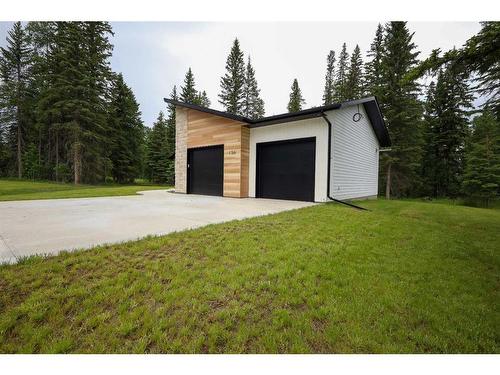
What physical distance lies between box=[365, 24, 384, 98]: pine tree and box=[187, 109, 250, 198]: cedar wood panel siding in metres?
13.2

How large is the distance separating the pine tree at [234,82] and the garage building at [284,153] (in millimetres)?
15780

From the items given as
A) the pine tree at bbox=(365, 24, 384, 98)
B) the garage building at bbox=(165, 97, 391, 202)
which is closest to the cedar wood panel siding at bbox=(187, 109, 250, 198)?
the garage building at bbox=(165, 97, 391, 202)

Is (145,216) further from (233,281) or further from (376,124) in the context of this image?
(376,124)

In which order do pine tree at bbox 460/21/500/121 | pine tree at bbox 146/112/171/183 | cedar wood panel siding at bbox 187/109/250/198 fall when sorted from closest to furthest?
pine tree at bbox 460/21/500/121
cedar wood panel siding at bbox 187/109/250/198
pine tree at bbox 146/112/171/183

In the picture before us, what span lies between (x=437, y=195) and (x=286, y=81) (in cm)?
2083

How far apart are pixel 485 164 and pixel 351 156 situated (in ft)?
46.3

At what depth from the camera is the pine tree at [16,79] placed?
2141 cm

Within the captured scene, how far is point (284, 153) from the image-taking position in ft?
29.3

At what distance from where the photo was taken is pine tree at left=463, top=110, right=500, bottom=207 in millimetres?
15456

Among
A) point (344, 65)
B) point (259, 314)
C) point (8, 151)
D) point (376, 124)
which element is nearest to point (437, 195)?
point (376, 124)

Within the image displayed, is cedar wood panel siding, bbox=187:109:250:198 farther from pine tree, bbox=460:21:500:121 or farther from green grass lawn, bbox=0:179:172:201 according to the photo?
pine tree, bbox=460:21:500:121
